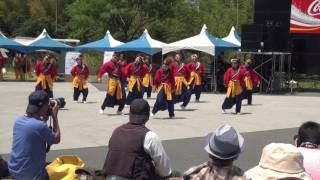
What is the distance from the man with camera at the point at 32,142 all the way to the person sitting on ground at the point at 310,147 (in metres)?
2.15

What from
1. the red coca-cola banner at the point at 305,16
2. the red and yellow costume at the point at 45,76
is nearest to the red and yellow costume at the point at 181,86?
the red and yellow costume at the point at 45,76

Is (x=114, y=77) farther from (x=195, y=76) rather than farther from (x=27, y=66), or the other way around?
(x=27, y=66)

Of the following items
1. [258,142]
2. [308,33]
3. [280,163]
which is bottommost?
[258,142]

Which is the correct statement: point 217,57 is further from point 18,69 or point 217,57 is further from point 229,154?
point 229,154

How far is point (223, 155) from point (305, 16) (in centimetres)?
2532

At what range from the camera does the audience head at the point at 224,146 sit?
3912 mm

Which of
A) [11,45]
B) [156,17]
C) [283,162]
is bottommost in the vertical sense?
[283,162]

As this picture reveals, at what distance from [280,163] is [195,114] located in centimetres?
1330

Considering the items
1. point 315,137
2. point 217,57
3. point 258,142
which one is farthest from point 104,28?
point 315,137

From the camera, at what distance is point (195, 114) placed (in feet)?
56.1

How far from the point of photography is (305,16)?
92.5ft

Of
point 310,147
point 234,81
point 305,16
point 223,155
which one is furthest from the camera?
point 305,16

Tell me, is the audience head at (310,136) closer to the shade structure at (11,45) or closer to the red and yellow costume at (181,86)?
the red and yellow costume at (181,86)

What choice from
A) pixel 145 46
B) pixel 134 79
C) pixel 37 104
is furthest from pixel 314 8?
pixel 37 104
